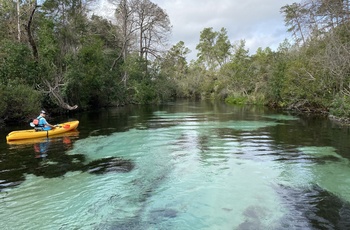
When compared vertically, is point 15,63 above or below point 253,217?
above

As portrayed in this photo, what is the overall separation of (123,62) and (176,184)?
98.6 ft

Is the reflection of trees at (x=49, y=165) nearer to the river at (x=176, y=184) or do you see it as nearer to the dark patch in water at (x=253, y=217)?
the river at (x=176, y=184)

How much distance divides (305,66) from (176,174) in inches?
793

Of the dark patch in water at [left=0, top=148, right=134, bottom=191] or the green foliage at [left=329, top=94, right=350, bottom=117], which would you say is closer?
the dark patch in water at [left=0, top=148, right=134, bottom=191]

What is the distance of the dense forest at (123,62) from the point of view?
18.6m

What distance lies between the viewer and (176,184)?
23.8 feet

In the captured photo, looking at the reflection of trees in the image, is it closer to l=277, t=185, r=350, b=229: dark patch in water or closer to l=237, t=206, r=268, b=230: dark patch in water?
l=237, t=206, r=268, b=230: dark patch in water

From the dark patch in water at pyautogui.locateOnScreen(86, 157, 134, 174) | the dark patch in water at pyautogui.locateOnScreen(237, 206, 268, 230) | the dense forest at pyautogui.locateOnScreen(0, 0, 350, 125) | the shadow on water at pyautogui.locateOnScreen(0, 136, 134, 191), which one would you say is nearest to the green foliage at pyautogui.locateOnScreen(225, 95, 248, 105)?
the dense forest at pyautogui.locateOnScreen(0, 0, 350, 125)

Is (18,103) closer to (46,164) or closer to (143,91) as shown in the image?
(46,164)

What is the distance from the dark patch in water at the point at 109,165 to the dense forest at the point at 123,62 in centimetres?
Result: 950

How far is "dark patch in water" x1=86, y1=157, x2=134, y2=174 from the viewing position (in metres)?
8.33

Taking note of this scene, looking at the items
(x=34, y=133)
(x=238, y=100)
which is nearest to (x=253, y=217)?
(x=34, y=133)

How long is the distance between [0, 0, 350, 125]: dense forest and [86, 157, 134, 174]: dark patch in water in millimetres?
9496

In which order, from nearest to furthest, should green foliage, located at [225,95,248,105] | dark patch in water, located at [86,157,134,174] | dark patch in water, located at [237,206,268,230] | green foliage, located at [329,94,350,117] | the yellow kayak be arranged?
dark patch in water, located at [237,206,268,230]
dark patch in water, located at [86,157,134,174]
the yellow kayak
green foliage, located at [329,94,350,117]
green foliage, located at [225,95,248,105]
